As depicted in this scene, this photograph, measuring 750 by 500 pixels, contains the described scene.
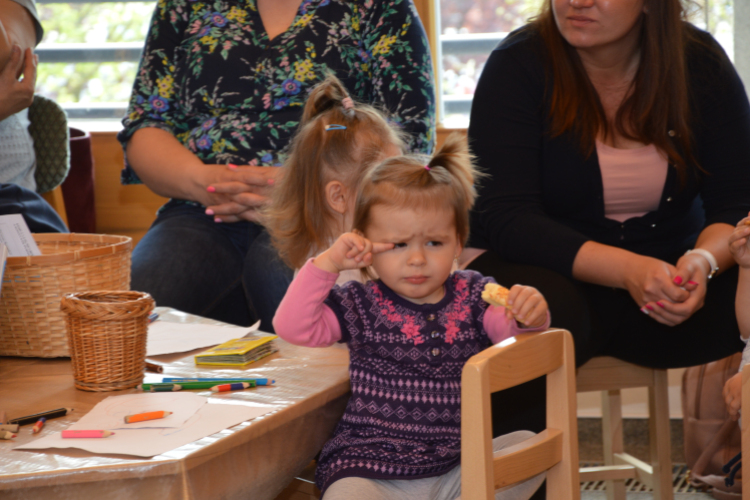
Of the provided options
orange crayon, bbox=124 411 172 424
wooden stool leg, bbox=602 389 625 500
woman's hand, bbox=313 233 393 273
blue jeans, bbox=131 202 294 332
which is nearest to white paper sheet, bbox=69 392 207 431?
orange crayon, bbox=124 411 172 424

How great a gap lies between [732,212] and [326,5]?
101 cm

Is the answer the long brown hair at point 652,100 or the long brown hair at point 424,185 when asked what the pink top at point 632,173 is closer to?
the long brown hair at point 652,100

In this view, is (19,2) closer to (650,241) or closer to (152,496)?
(152,496)

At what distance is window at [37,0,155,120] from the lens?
8.84 feet

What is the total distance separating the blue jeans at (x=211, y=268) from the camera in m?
1.54

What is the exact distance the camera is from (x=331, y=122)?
1.51 meters

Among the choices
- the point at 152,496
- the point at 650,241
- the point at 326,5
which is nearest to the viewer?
the point at 152,496

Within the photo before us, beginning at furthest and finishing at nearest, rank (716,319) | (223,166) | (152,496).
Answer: (223,166) → (716,319) → (152,496)

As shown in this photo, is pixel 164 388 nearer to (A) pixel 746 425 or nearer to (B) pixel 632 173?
(A) pixel 746 425

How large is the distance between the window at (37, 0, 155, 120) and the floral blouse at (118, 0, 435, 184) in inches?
39.6

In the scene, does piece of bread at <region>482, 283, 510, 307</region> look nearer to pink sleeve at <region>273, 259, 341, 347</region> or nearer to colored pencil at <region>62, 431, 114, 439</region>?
pink sleeve at <region>273, 259, 341, 347</region>

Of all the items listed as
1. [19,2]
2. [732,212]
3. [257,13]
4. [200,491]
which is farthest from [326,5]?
[200,491]

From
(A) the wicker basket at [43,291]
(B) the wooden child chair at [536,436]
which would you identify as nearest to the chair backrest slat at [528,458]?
(B) the wooden child chair at [536,436]

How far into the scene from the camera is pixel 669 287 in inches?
48.6
